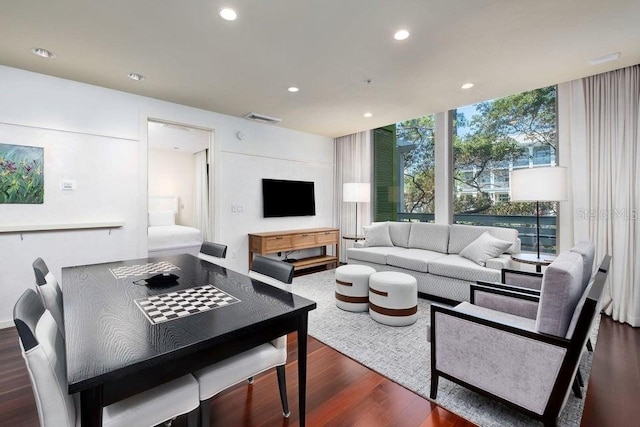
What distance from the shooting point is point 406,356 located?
2.37 m

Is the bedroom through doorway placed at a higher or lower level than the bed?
higher

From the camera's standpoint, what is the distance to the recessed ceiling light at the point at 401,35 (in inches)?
92.1

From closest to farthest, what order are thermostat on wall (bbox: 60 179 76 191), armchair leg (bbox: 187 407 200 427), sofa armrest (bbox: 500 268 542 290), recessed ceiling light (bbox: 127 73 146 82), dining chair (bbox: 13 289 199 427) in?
dining chair (bbox: 13 289 199 427)
armchair leg (bbox: 187 407 200 427)
sofa armrest (bbox: 500 268 542 290)
recessed ceiling light (bbox: 127 73 146 82)
thermostat on wall (bbox: 60 179 76 191)

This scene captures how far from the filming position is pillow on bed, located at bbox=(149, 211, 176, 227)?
6.66 m

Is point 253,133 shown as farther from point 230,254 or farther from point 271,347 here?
point 271,347

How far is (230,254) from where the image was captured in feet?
15.2

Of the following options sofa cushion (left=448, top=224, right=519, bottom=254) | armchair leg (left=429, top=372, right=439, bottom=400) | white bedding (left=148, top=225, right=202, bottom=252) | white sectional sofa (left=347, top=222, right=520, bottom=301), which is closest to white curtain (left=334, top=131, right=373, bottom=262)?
white sectional sofa (left=347, top=222, right=520, bottom=301)

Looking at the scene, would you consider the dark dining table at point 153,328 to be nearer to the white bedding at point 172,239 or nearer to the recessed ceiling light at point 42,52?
the recessed ceiling light at point 42,52

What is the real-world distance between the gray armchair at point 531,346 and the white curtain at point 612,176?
1.79 meters

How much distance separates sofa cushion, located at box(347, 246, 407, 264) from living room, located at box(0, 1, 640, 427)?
1.99 metres

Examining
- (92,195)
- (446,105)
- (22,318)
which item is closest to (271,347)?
(22,318)

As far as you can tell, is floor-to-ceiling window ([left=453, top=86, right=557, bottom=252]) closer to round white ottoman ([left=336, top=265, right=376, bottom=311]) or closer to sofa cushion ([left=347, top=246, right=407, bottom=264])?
sofa cushion ([left=347, top=246, right=407, bottom=264])

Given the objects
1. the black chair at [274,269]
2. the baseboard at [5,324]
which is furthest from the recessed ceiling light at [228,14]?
the baseboard at [5,324]

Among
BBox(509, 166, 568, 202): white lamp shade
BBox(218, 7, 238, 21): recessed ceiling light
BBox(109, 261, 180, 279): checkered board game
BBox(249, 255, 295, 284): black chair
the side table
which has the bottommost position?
the side table
